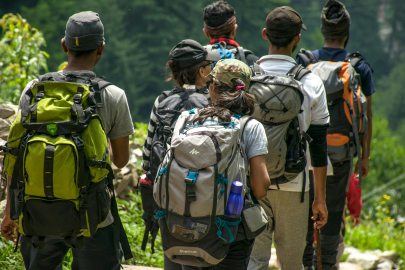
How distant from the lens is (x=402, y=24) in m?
43.8

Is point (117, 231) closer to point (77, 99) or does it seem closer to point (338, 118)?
point (77, 99)

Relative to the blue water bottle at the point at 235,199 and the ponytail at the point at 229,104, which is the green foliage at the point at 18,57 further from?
the blue water bottle at the point at 235,199

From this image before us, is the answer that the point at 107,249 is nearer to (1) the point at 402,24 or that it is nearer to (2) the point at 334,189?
(2) the point at 334,189

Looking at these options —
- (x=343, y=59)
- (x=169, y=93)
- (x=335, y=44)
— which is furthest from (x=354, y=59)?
(x=169, y=93)

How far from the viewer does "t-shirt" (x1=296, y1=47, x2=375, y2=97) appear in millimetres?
3717

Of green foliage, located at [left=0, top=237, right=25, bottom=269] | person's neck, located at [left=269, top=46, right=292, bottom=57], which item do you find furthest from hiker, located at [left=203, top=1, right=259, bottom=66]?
green foliage, located at [left=0, top=237, right=25, bottom=269]

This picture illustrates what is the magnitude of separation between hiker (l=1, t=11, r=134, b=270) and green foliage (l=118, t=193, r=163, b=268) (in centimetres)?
199

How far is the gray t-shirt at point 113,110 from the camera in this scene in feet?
7.06

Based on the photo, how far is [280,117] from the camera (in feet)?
7.93

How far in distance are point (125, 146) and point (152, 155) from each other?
0.28 meters

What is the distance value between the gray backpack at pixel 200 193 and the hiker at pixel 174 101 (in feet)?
2.11

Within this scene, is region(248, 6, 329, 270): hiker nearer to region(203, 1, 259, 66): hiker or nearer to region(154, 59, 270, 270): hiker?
region(154, 59, 270, 270): hiker

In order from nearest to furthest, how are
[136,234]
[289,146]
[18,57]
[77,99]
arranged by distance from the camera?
[77,99], [289,146], [136,234], [18,57]

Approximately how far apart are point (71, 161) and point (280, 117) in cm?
114
